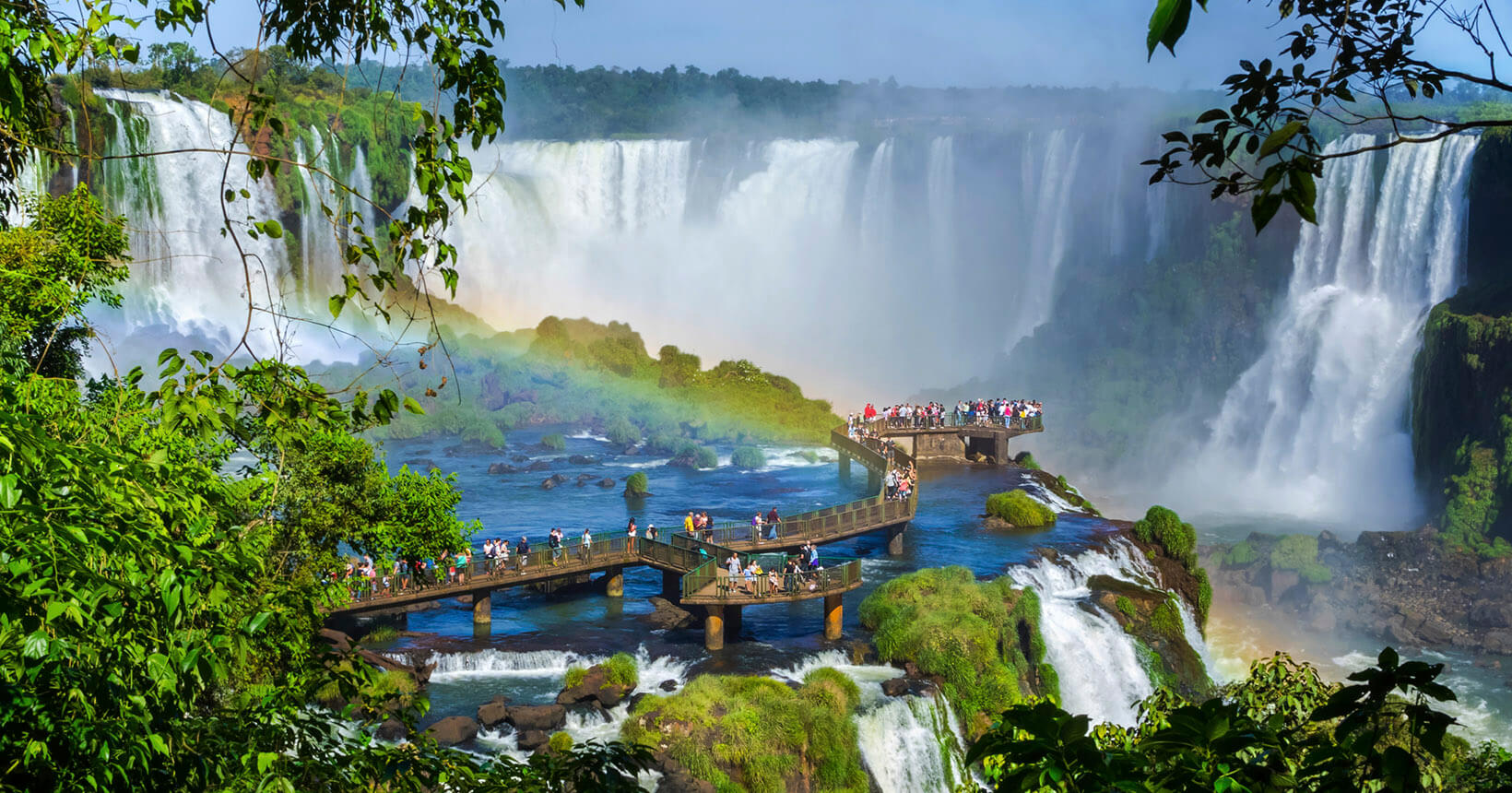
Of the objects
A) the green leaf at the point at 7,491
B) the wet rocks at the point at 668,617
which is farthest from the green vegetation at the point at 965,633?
the green leaf at the point at 7,491

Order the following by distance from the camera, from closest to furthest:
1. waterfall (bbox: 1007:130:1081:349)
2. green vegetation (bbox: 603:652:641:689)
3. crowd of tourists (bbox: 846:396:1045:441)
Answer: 1. green vegetation (bbox: 603:652:641:689)
2. crowd of tourists (bbox: 846:396:1045:441)
3. waterfall (bbox: 1007:130:1081:349)

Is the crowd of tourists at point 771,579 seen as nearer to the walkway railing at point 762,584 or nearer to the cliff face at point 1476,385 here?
the walkway railing at point 762,584

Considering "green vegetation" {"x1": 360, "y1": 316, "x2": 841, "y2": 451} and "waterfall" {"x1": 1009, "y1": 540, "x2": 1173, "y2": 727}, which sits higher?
"green vegetation" {"x1": 360, "y1": 316, "x2": 841, "y2": 451}

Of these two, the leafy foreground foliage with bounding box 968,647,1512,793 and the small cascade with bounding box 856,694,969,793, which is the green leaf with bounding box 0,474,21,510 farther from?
the small cascade with bounding box 856,694,969,793

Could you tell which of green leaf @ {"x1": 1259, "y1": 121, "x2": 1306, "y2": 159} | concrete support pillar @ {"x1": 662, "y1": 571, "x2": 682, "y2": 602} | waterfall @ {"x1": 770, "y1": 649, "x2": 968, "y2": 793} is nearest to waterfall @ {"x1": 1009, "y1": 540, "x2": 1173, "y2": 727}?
waterfall @ {"x1": 770, "y1": 649, "x2": 968, "y2": 793}

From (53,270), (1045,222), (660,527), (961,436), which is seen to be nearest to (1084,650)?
(660,527)

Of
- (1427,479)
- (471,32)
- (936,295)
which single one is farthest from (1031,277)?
(471,32)

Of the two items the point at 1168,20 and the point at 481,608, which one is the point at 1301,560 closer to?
the point at 481,608

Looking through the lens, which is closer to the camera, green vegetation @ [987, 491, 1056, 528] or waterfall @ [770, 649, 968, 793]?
waterfall @ [770, 649, 968, 793]
